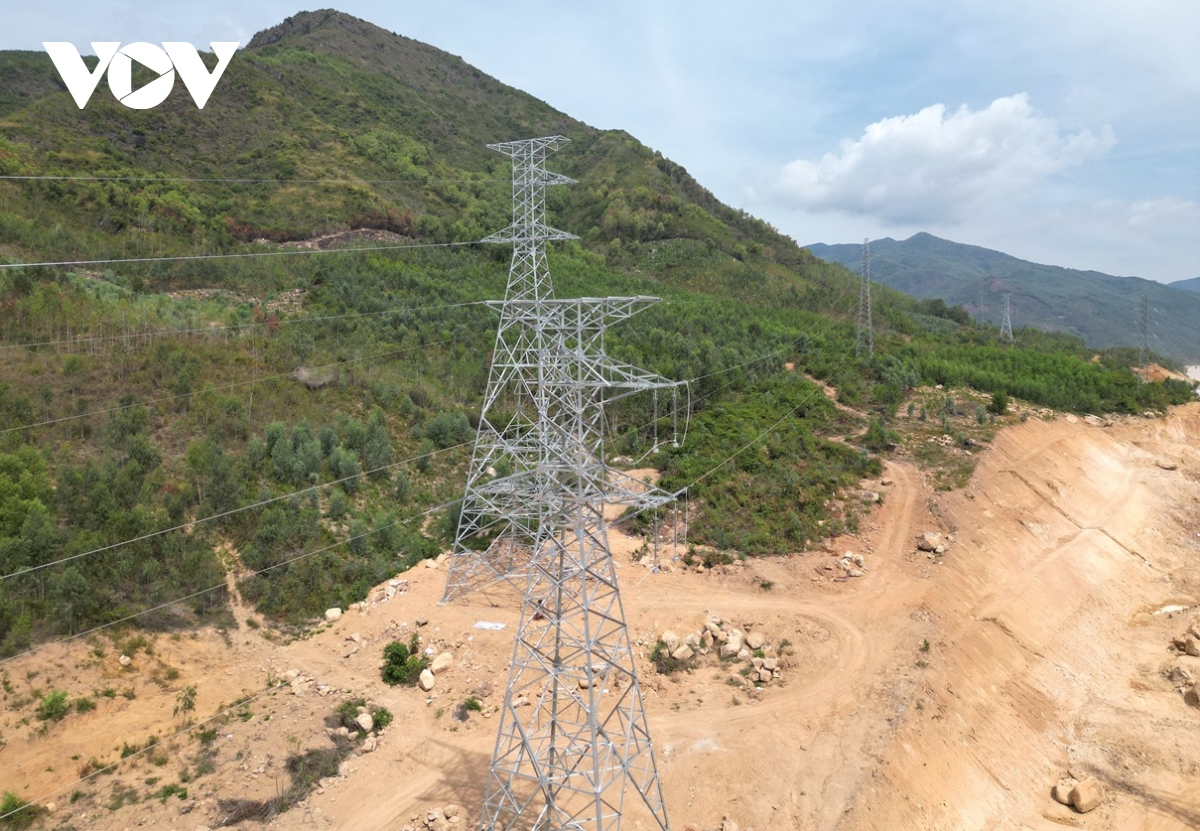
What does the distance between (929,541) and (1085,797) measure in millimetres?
11456

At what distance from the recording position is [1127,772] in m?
19.0

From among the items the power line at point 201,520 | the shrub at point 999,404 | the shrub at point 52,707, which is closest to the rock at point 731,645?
the power line at point 201,520

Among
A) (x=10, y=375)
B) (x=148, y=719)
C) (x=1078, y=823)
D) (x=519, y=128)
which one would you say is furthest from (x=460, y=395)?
(x=519, y=128)

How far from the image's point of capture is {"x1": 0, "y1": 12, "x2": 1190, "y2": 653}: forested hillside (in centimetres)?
2253

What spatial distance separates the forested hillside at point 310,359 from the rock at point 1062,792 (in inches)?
447

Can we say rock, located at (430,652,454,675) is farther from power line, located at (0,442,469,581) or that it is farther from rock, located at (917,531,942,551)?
rock, located at (917,531,942,551)

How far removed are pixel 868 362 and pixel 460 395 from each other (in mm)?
25976

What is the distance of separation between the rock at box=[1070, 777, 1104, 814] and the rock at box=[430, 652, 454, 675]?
1702 cm

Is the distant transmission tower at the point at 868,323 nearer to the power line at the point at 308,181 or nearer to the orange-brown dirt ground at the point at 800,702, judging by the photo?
the orange-brown dirt ground at the point at 800,702

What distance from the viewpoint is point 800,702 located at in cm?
2000

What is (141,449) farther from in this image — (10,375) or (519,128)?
(519,128)

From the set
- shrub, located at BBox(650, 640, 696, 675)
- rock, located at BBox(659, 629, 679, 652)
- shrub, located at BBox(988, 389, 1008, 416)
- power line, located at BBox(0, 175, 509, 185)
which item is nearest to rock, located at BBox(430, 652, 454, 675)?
shrub, located at BBox(650, 640, 696, 675)

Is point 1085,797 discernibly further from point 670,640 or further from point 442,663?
point 442,663

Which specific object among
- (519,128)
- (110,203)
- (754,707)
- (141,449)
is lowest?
(754,707)
